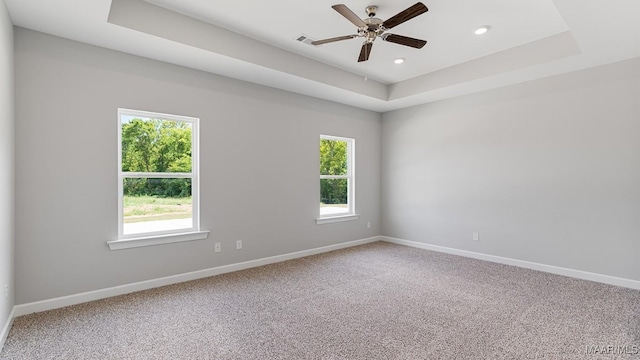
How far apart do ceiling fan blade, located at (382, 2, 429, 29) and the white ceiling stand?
309 mm

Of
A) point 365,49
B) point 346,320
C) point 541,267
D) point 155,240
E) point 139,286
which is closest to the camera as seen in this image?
point 346,320

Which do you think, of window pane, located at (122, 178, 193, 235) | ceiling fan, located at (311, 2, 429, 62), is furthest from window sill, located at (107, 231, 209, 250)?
ceiling fan, located at (311, 2, 429, 62)

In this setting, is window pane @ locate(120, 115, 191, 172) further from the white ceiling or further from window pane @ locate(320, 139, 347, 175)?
window pane @ locate(320, 139, 347, 175)

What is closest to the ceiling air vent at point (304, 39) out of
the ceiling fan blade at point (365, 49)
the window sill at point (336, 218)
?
the ceiling fan blade at point (365, 49)

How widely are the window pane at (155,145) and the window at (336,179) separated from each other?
7.29 ft

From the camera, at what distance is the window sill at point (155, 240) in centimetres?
325

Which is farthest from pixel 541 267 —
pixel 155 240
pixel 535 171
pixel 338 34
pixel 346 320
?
pixel 155 240

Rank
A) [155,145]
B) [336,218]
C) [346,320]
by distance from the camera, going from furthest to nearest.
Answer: [336,218] < [155,145] < [346,320]

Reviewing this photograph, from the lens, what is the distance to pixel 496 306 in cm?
299

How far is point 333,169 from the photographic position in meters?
→ 5.49

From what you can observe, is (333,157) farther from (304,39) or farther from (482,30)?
(482,30)

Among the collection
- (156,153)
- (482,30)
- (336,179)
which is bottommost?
(336,179)

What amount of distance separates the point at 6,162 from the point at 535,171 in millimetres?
5619

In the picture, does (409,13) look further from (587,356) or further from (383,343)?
(587,356)
